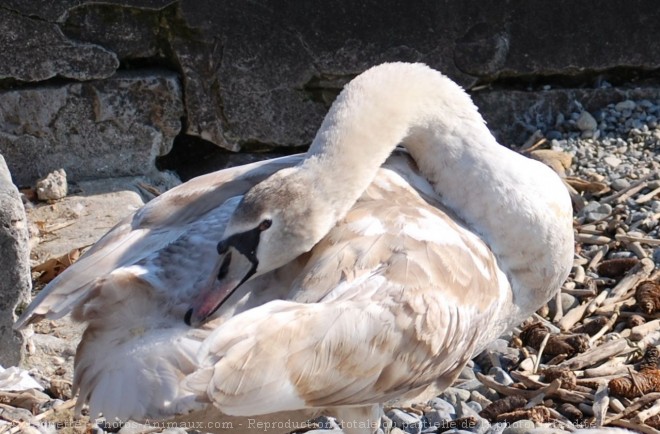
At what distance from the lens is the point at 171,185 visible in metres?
6.13

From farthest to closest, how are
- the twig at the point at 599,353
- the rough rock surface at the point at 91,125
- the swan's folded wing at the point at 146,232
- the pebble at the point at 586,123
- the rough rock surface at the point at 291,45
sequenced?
the pebble at the point at 586,123
the rough rock surface at the point at 91,125
the rough rock surface at the point at 291,45
the twig at the point at 599,353
the swan's folded wing at the point at 146,232

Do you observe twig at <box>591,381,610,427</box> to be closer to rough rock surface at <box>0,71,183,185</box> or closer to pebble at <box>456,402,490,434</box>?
pebble at <box>456,402,490,434</box>

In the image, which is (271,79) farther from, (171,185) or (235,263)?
(235,263)

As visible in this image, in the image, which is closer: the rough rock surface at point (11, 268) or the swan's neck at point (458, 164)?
the swan's neck at point (458, 164)

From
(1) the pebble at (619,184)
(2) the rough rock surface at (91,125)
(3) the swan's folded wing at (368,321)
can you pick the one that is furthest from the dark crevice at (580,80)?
(3) the swan's folded wing at (368,321)

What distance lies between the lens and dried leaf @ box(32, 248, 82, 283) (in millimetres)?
5234

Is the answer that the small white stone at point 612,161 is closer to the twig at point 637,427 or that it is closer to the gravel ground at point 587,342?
the gravel ground at point 587,342

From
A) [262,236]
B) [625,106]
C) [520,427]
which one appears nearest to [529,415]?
[520,427]

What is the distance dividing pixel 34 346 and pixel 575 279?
7.69ft

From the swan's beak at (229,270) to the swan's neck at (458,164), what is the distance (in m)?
0.38

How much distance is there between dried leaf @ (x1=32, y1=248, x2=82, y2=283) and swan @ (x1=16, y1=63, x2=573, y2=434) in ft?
4.81

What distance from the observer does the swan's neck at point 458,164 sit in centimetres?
376

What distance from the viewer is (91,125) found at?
19.7ft

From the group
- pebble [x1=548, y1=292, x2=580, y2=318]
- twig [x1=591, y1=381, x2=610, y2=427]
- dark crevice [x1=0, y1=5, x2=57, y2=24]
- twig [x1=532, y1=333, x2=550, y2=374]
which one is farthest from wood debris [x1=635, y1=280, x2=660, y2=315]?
dark crevice [x1=0, y1=5, x2=57, y2=24]
